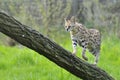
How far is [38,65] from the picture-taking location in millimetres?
9562

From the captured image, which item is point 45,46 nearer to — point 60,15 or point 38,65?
point 38,65

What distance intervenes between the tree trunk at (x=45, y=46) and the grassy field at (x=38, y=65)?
1571mm

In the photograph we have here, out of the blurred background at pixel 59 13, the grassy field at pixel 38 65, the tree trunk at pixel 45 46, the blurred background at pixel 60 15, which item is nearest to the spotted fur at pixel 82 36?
the tree trunk at pixel 45 46

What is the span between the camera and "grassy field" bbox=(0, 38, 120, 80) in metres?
8.55

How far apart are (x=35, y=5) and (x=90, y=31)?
9161 mm

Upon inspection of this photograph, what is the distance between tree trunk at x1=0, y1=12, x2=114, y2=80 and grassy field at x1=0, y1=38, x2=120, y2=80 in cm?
157

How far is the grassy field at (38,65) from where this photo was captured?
28.0 feet

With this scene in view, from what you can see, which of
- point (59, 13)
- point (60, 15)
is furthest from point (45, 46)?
point (60, 15)

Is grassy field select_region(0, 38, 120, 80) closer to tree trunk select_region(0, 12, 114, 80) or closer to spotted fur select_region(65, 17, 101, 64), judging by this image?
spotted fur select_region(65, 17, 101, 64)

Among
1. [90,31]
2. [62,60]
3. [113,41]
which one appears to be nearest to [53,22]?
[113,41]

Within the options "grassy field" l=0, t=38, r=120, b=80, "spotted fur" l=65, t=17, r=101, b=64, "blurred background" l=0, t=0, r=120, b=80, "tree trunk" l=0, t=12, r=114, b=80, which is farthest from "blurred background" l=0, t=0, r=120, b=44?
"tree trunk" l=0, t=12, r=114, b=80

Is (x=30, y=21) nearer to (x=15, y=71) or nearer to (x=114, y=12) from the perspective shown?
(x=114, y=12)

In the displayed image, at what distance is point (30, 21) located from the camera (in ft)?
54.2

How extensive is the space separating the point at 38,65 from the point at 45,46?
11.2 ft
